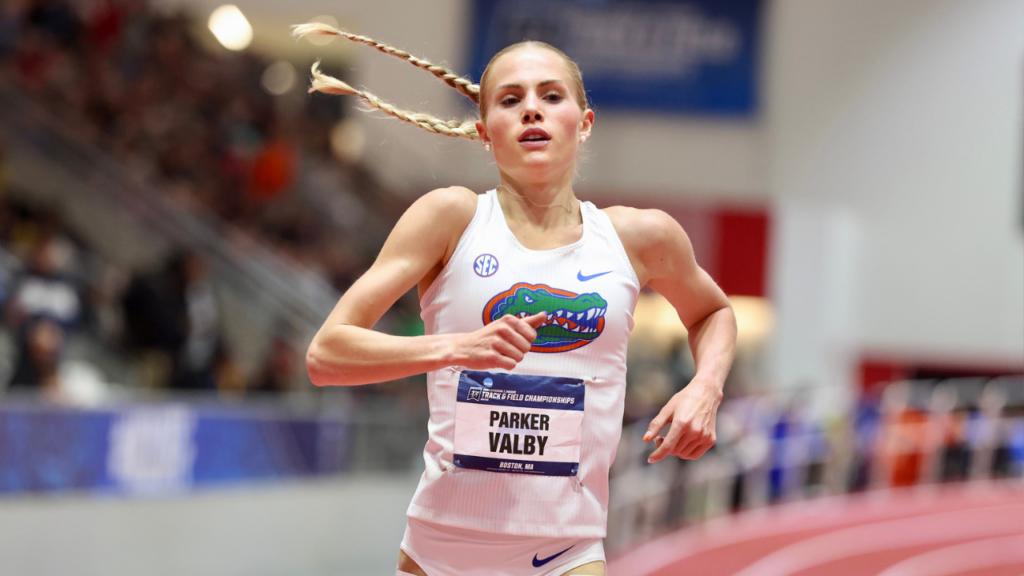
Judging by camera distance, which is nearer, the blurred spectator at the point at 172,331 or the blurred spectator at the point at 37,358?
the blurred spectator at the point at 37,358

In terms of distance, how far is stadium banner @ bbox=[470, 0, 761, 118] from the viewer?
1647cm

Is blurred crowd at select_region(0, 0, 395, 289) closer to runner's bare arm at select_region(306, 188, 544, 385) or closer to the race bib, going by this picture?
runner's bare arm at select_region(306, 188, 544, 385)

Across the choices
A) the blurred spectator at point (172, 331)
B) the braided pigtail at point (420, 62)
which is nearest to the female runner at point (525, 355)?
the braided pigtail at point (420, 62)

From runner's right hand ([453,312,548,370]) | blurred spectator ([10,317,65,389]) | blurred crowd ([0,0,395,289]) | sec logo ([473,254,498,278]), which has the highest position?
blurred crowd ([0,0,395,289])

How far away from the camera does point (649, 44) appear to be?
1675 cm

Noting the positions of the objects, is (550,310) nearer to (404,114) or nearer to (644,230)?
(644,230)

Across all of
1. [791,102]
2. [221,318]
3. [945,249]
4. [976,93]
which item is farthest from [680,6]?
[221,318]

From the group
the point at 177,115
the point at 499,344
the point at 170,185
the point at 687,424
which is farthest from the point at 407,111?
the point at 177,115

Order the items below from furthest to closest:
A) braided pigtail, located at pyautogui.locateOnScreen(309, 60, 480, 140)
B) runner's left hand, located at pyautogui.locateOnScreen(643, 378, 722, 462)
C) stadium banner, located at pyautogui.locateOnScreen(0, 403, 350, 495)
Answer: stadium banner, located at pyautogui.locateOnScreen(0, 403, 350, 495) → braided pigtail, located at pyautogui.locateOnScreen(309, 60, 480, 140) → runner's left hand, located at pyautogui.locateOnScreen(643, 378, 722, 462)

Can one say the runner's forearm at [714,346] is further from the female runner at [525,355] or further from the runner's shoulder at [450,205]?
the runner's shoulder at [450,205]

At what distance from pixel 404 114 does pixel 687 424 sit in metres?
1.11

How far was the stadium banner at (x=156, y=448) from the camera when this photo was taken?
7.14 meters

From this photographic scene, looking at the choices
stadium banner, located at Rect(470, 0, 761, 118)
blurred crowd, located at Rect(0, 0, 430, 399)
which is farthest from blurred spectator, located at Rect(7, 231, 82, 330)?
stadium banner, located at Rect(470, 0, 761, 118)

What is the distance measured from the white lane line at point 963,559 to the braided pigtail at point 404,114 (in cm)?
835
